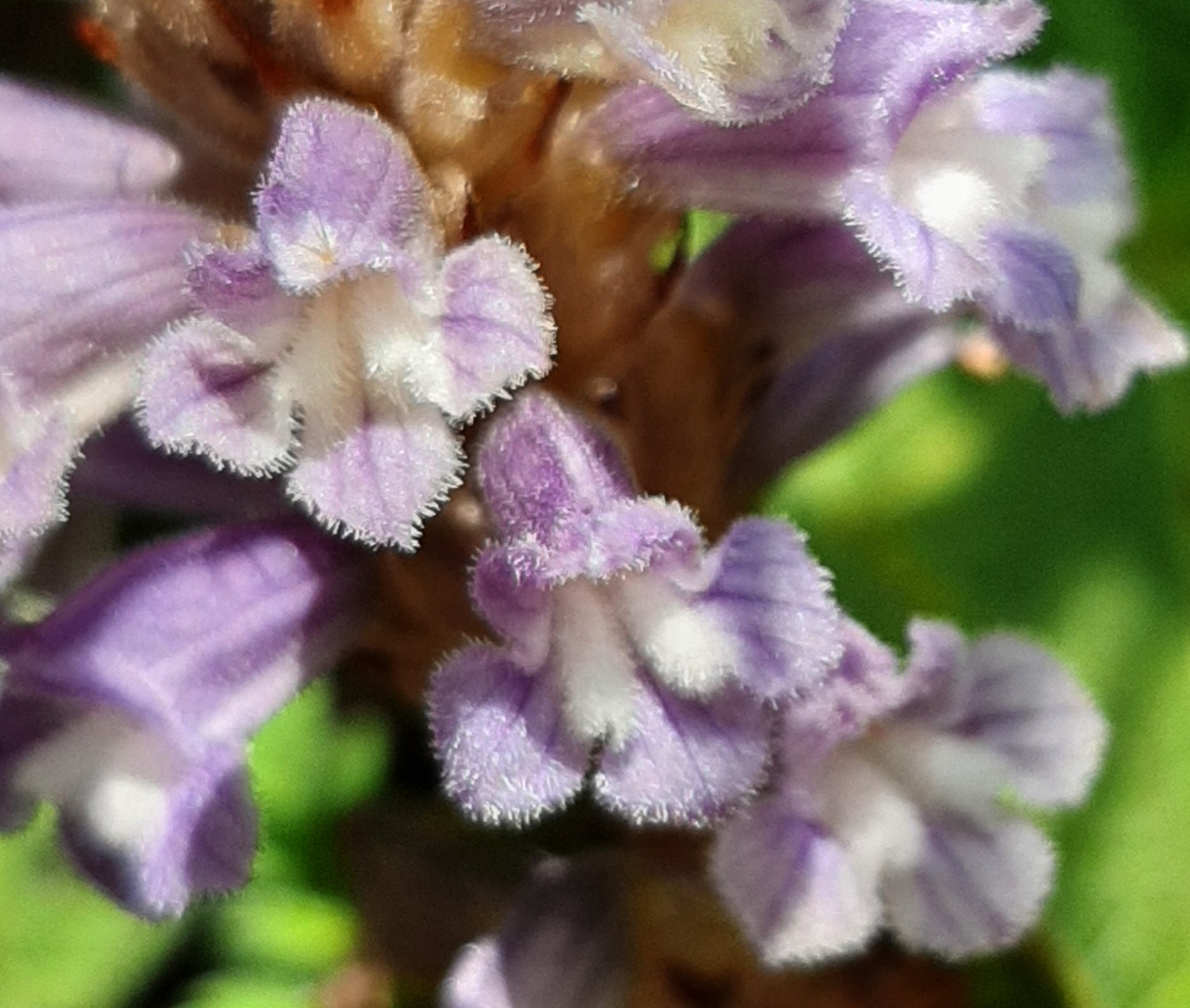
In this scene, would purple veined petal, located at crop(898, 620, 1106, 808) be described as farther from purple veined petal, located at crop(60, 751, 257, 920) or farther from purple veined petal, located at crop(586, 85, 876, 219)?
purple veined petal, located at crop(60, 751, 257, 920)

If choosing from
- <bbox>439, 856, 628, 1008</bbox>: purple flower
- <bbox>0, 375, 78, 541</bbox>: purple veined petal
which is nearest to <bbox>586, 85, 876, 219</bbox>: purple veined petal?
<bbox>0, 375, 78, 541</bbox>: purple veined petal

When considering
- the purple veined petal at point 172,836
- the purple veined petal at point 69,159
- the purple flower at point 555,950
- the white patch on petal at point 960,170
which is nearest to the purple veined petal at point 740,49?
the white patch on petal at point 960,170

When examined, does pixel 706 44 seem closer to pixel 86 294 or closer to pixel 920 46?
pixel 920 46

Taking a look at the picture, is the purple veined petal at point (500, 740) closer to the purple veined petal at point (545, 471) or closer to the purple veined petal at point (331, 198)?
the purple veined petal at point (545, 471)

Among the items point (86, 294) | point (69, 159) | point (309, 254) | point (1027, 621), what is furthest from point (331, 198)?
point (1027, 621)

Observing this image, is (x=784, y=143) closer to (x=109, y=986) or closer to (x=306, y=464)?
(x=306, y=464)

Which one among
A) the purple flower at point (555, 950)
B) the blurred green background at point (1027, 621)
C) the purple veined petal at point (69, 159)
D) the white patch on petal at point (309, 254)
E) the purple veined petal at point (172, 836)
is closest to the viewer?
the white patch on petal at point (309, 254)
